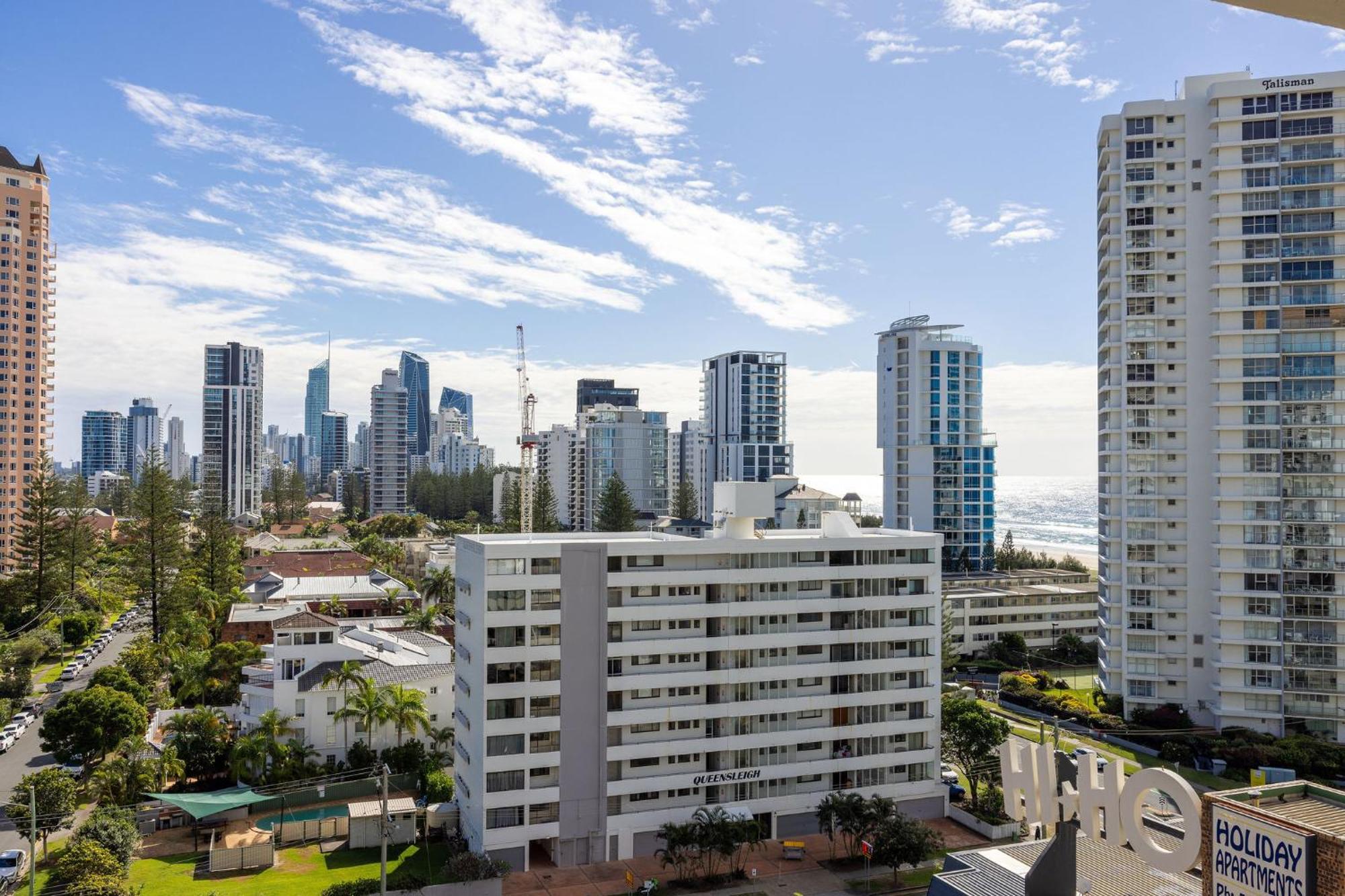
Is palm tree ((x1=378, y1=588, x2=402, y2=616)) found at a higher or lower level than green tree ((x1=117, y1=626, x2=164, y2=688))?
higher

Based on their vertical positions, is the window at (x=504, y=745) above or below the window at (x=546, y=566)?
below

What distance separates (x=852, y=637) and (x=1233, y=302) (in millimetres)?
34172

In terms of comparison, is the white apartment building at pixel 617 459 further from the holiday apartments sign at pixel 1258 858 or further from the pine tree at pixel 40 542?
the holiday apartments sign at pixel 1258 858

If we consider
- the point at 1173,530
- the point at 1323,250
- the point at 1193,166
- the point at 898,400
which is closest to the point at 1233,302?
the point at 1323,250

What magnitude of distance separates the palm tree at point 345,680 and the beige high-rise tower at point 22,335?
6606 centimetres

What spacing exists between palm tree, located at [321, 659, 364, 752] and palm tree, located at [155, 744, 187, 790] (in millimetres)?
7122

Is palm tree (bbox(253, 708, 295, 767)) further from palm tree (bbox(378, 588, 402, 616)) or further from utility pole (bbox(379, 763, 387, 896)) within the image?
palm tree (bbox(378, 588, 402, 616))

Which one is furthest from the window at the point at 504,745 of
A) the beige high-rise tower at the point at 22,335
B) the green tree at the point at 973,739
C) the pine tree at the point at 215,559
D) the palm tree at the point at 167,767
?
the beige high-rise tower at the point at 22,335

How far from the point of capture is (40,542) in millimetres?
77875

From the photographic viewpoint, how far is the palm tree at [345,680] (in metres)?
45.8

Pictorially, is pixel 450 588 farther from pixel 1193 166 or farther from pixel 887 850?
pixel 1193 166

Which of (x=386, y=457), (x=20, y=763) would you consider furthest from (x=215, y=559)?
(x=386, y=457)

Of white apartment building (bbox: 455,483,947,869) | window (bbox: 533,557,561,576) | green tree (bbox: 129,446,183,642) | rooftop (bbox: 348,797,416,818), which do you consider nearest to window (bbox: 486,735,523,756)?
white apartment building (bbox: 455,483,947,869)

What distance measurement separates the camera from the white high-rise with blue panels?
3979 inches
